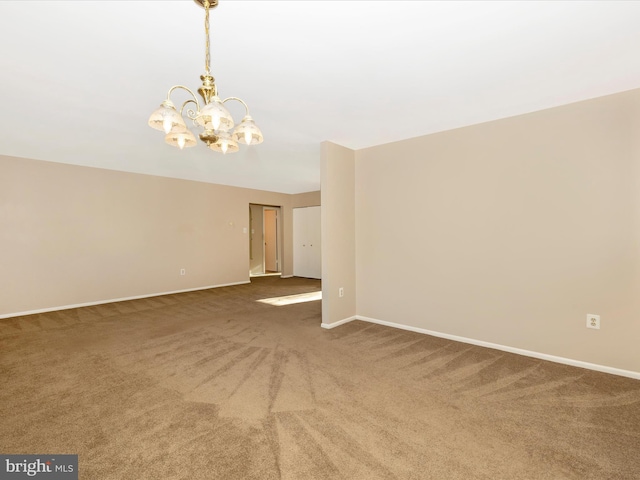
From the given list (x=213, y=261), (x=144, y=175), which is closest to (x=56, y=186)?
(x=144, y=175)

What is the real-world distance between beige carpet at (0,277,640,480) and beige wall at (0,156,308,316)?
54.9 inches

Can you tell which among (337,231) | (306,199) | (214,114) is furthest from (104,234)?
(214,114)

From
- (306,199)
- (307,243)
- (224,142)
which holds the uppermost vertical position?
(306,199)

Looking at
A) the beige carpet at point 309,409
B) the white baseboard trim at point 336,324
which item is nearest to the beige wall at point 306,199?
the white baseboard trim at point 336,324

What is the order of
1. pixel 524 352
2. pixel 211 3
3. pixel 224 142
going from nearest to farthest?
pixel 211 3
pixel 224 142
pixel 524 352

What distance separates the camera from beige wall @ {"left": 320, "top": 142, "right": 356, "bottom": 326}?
12.2ft

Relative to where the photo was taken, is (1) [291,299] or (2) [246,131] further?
(1) [291,299]

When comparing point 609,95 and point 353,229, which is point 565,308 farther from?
point 353,229

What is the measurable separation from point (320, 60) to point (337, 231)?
217cm

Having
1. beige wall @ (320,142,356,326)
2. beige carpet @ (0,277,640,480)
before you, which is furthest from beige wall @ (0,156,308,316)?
beige wall @ (320,142,356,326)

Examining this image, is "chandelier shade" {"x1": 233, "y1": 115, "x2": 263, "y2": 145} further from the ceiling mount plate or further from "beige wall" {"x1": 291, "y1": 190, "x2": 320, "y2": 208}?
"beige wall" {"x1": 291, "y1": 190, "x2": 320, "y2": 208}

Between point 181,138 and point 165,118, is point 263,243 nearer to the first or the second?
point 181,138

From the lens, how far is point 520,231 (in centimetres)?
293

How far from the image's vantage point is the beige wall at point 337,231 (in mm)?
3719
